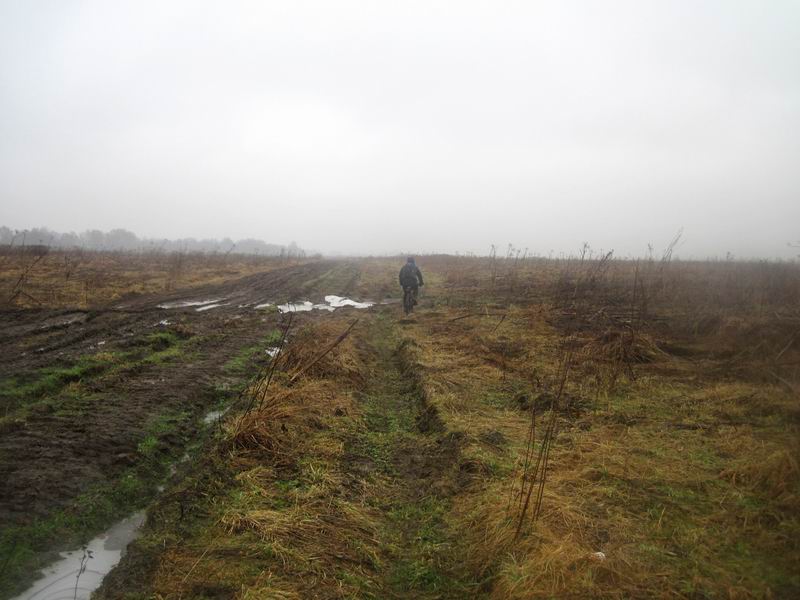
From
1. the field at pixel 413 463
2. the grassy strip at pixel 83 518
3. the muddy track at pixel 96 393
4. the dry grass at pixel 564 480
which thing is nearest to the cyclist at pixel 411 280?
the muddy track at pixel 96 393

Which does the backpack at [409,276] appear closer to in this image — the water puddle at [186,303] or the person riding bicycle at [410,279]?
the person riding bicycle at [410,279]

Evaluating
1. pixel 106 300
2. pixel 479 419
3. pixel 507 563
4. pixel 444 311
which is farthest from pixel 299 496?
pixel 106 300

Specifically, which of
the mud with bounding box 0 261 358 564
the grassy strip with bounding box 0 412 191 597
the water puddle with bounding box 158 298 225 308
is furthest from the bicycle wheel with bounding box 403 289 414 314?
the grassy strip with bounding box 0 412 191 597

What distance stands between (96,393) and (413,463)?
482 centimetres

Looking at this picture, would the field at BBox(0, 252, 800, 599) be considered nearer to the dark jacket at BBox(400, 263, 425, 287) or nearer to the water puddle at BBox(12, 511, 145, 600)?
the water puddle at BBox(12, 511, 145, 600)

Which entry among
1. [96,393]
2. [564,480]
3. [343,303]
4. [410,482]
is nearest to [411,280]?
[343,303]

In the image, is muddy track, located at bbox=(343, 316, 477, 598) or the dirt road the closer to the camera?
muddy track, located at bbox=(343, 316, 477, 598)

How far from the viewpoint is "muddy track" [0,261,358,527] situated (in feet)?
13.5

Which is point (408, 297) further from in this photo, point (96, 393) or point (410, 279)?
point (96, 393)

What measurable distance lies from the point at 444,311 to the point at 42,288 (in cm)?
1468

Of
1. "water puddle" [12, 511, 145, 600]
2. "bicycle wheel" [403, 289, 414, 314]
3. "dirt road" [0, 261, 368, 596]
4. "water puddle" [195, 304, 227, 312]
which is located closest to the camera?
"water puddle" [12, 511, 145, 600]

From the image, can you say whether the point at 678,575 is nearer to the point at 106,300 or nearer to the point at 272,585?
the point at 272,585

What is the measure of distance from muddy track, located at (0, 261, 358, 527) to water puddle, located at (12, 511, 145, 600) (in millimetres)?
593

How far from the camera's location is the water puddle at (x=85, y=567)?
119 inches
